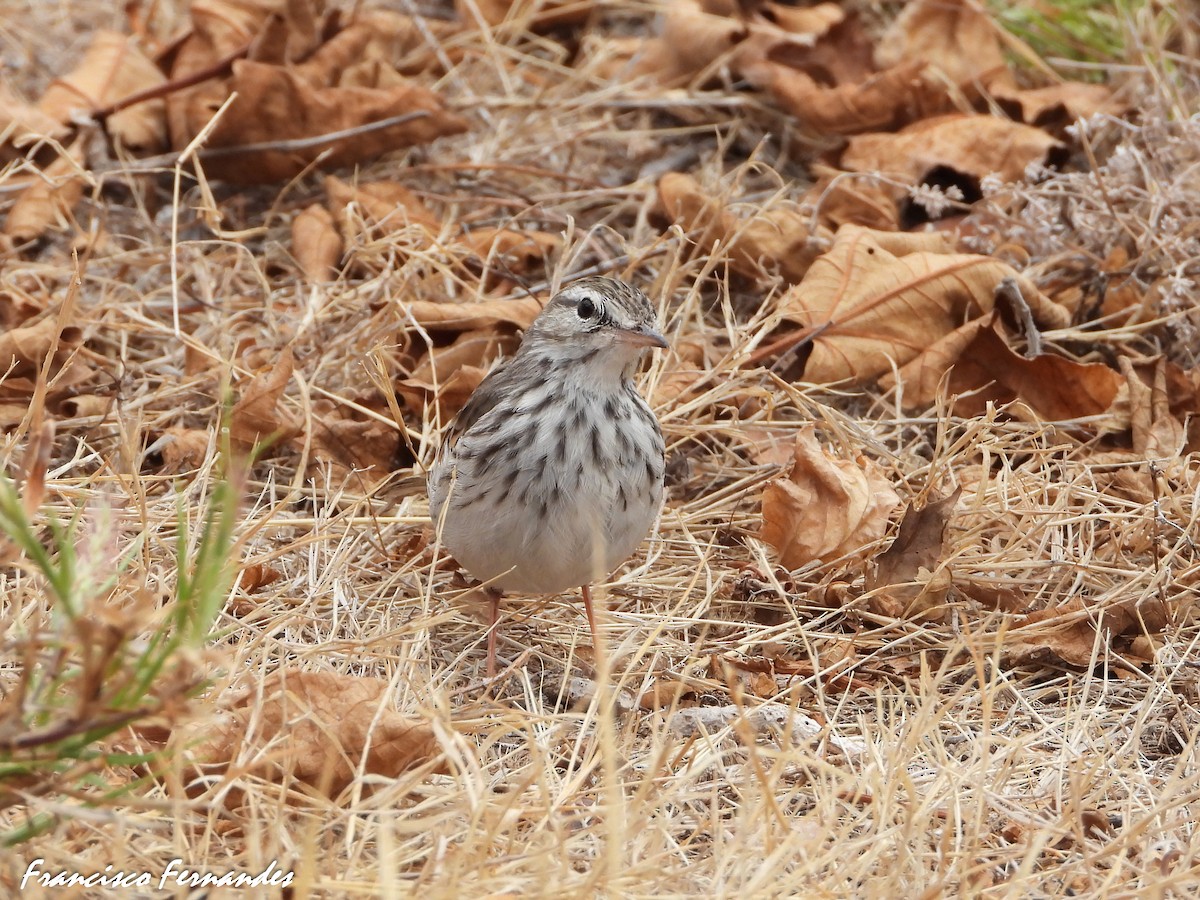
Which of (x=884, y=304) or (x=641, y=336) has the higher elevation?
(x=641, y=336)

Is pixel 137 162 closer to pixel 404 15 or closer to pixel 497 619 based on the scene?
pixel 404 15

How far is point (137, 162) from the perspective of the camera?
625cm

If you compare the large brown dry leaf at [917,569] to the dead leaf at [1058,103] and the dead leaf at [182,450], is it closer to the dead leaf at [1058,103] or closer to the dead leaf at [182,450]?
the dead leaf at [182,450]

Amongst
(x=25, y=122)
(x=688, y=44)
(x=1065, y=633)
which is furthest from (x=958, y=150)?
(x=25, y=122)

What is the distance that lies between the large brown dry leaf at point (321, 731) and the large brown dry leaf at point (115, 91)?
364cm

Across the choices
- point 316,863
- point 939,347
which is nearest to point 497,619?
point 316,863

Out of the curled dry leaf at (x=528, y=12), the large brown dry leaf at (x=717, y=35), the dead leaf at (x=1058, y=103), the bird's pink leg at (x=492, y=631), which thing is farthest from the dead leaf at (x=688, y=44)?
the bird's pink leg at (x=492, y=631)

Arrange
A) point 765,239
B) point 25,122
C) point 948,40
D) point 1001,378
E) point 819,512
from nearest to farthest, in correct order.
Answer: point 819,512 → point 1001,378 → point 765,239 → point 25,122 → point 948,40

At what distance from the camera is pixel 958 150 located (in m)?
6.34

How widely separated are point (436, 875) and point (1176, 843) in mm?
1697

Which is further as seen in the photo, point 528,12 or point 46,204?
point 528,12

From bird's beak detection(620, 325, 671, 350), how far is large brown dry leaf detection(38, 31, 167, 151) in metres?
3.22

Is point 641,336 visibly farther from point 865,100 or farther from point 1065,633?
point 865,100

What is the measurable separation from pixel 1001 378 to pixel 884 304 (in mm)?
513
